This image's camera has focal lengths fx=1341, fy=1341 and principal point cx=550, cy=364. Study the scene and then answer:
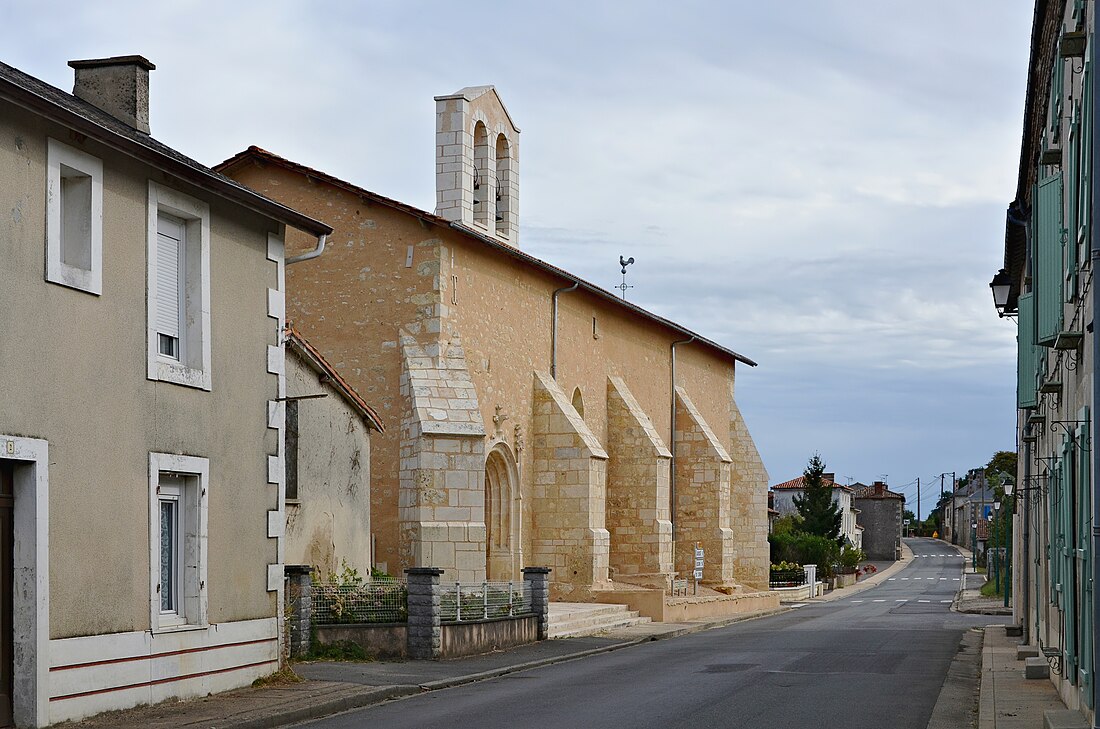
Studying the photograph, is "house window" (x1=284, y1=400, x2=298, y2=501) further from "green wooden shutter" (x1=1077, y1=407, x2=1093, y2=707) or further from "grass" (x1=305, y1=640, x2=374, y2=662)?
"green wooden shutter" (x1=1077, y1=407, x2=1093, y2=707)

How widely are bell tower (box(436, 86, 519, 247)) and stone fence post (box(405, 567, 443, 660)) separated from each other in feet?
34.3

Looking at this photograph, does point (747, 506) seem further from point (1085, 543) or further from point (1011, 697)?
point (1085, 543)

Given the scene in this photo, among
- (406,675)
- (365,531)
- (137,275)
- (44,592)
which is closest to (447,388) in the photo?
(365,531)

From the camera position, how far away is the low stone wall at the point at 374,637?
17719mm

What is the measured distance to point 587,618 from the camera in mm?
25328

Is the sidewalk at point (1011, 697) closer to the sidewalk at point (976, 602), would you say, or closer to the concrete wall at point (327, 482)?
the concrete wall at point (327, 482)

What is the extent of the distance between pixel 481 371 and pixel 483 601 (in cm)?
713

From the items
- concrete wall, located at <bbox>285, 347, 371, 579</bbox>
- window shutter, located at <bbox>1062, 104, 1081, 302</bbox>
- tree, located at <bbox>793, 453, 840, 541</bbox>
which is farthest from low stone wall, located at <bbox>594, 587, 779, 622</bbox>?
tree, located at <bbox>793, 453, 840, 541</bbox>

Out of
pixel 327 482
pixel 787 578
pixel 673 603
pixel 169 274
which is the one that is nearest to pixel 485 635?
pixel 327 482

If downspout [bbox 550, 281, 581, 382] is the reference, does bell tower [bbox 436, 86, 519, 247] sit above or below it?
above

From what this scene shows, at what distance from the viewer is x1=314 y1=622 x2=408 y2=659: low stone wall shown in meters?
17.7

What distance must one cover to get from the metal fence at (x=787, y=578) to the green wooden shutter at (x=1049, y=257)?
41.7 metres

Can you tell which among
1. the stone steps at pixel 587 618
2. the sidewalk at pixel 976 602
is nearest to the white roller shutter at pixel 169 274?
the stone steps at pixel 587 618

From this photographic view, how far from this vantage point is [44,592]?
1070 centimetres
